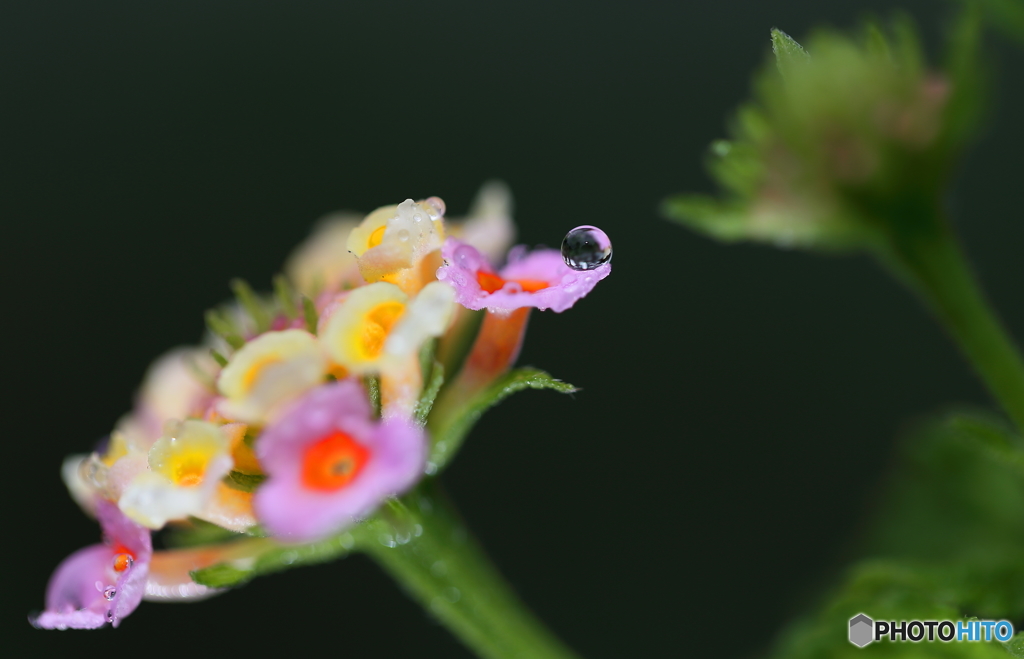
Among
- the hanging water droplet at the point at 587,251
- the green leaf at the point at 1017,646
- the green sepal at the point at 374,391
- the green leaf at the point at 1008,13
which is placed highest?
the green leaf at the point at 1008,13

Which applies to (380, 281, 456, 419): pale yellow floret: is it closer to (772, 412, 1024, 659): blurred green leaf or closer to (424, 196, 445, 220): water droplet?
(424, 196, 445, 220): water droplet

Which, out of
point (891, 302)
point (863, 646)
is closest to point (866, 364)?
point (891, 302)

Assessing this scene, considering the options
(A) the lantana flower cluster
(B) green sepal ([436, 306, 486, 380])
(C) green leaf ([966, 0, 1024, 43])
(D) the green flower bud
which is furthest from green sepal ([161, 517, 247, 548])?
(C) green leaf ([966, 0, 1024, 43])

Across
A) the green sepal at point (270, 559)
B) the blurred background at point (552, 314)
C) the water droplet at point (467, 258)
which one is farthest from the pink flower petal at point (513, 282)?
the blurred background at point (552, 314)

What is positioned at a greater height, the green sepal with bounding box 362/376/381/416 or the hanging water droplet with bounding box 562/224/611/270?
the hanging water droplet with bounding box 562/224/611/270

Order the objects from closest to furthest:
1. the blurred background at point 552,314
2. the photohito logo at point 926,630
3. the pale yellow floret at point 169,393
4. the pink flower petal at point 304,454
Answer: the pink flower petal at point 304,454 < the photohito logo at point 926,630 < the pale yellow floret at point 169,393 < the blurred background at point 552,314

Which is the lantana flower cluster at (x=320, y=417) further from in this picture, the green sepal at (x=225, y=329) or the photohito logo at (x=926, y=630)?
the photohito logo at (x=926, y=630)
